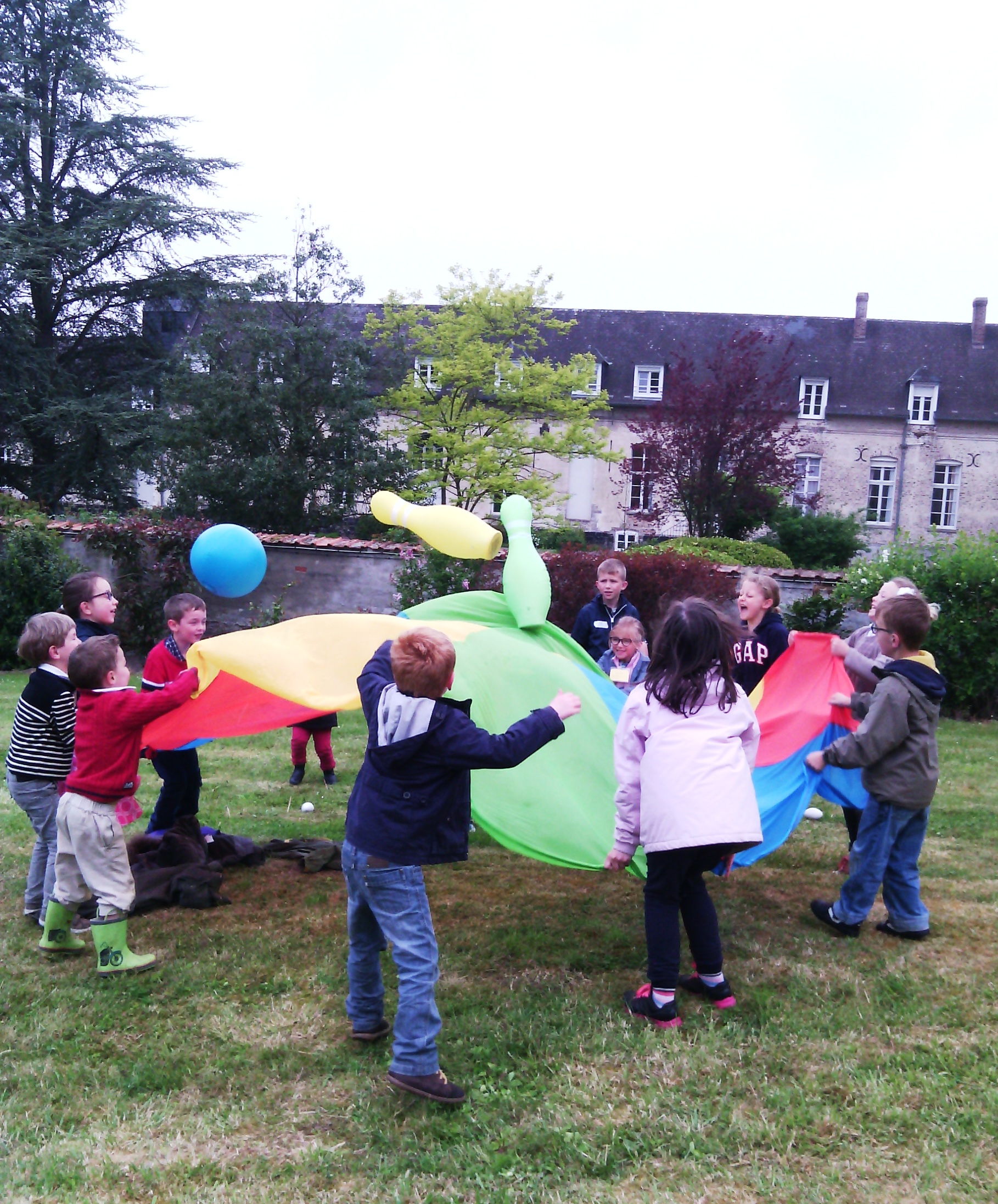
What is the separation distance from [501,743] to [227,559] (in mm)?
2924

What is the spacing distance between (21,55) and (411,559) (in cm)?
1824

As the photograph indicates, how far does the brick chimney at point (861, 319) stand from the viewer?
31797mm

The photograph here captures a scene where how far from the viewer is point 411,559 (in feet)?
41.1

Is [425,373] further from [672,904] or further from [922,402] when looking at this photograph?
[672,904]

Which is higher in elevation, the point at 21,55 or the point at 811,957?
the point at 21,55

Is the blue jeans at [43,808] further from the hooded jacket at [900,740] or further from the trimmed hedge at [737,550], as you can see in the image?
the trimmed hedge at [737,550]

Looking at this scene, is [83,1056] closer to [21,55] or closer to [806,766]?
[806,766]

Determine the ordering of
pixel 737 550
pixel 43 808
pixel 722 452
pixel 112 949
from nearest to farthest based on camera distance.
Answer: pixel 112 949 < pixel 43 808 < pixel 737 550 < pixel 722 452

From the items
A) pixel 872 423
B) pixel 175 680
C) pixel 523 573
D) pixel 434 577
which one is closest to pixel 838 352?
pixel 872 423

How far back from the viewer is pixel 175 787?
16.9 feet

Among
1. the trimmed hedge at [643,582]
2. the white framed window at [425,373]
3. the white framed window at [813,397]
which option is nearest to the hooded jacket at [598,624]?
the trimmed hedge at [643,582]

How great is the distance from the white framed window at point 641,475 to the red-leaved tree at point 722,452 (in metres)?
0.06

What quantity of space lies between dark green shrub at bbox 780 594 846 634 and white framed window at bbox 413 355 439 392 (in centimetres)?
1119

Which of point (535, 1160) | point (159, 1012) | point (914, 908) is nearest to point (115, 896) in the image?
point (159, 1012)
